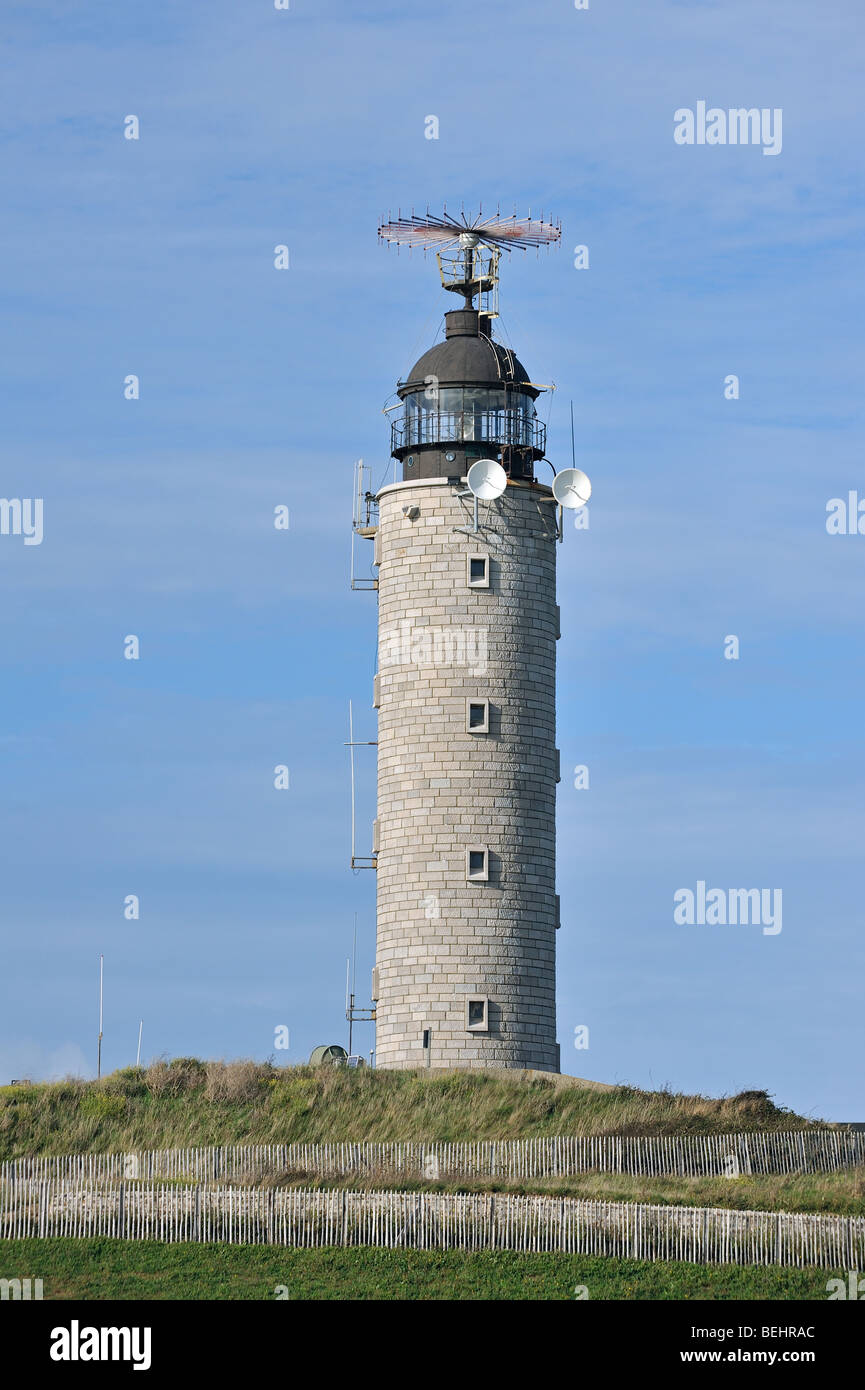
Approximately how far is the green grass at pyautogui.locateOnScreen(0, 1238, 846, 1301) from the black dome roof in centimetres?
2738

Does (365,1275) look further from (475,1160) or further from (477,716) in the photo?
(477,716)

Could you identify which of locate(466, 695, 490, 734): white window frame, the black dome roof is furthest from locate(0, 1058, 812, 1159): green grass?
the black dome roof

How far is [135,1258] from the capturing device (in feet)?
140

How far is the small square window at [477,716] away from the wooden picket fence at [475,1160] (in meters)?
11.7

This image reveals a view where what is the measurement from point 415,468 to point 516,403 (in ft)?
10.5

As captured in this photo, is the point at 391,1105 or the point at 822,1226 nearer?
the point at 822,1226

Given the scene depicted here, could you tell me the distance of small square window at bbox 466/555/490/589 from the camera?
200 ft

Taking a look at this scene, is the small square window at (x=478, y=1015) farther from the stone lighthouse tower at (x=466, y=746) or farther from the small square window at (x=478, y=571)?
the small square window at (x=478, y=571)

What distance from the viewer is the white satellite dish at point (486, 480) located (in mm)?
60906

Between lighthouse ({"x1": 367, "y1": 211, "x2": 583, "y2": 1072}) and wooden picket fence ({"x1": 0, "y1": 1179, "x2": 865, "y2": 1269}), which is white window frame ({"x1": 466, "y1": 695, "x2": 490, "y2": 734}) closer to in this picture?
lighthouse ({"x1": 367, "y1": 211, "x2": 583, "y2": 1072})

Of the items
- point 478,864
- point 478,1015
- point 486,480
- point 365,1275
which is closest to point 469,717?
point 478,864
